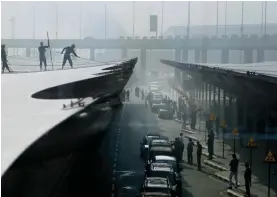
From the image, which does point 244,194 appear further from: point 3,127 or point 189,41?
point 189,41

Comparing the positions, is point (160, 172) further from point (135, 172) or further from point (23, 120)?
point (23, 120)

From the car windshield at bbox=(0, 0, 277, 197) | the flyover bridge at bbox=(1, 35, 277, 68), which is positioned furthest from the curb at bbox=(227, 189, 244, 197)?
the flyover bridge at bbox=(1, 35, 277, 68)

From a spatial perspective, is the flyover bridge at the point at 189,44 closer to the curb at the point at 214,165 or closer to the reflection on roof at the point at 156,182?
the curb at the point at 214,165

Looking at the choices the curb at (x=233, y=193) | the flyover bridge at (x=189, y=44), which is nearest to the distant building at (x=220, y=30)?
the flyover bridge at (x=189, y=44)

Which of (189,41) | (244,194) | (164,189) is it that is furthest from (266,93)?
(189,41)

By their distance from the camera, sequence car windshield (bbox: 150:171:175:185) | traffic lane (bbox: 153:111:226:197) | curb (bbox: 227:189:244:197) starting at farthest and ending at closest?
traffic lane (bbox: 153:111:226:197) → curb (bbox: 227:189:244:197) → car windshield (bbox: 150:171:175:185)

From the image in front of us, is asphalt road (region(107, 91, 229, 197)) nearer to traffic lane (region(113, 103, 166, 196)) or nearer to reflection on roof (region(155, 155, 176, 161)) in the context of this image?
traffic lane (region(113, 103, 166, 196))
